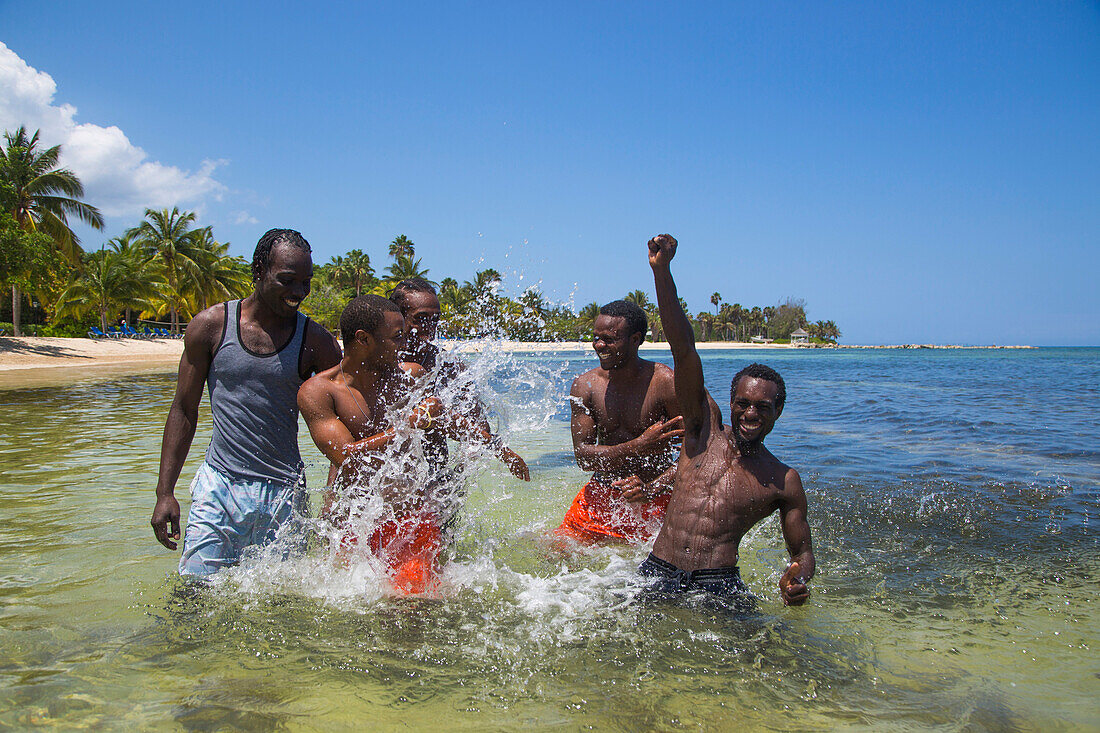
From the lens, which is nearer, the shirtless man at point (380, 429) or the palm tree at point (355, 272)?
the shirtless man at point (380, 429)

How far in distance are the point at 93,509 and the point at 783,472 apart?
21.0 ft

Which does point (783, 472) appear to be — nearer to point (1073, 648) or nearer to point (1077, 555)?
point (1073, 648)

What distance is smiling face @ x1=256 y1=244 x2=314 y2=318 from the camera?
3.47m

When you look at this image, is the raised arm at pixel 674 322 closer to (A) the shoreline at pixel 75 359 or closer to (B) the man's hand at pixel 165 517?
(B) the man's hand at pixel 165 517

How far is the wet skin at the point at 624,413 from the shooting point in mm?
4801

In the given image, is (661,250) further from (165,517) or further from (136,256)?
(136,256)

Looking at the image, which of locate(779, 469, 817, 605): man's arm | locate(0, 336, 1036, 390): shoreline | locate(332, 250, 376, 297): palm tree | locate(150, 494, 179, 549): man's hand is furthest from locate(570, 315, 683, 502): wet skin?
locate(332, 250, 376, 297): palm tree

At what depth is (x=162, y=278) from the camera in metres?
46.0

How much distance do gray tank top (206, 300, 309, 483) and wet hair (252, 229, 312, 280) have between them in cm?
24

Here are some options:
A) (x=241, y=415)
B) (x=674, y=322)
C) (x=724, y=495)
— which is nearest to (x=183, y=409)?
(x=241, y=415)

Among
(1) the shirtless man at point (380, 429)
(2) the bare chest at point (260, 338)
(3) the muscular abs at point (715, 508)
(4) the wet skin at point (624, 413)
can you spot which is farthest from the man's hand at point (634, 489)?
(2) the bare chest at point (260, 338)

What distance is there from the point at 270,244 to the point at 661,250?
1.97 metres

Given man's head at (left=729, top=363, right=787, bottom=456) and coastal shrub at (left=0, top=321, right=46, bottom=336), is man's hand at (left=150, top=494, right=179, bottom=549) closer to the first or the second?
man's head at (left=729, top=363, right=787, bottom=456)

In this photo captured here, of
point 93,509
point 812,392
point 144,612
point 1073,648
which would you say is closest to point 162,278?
point 812,392
